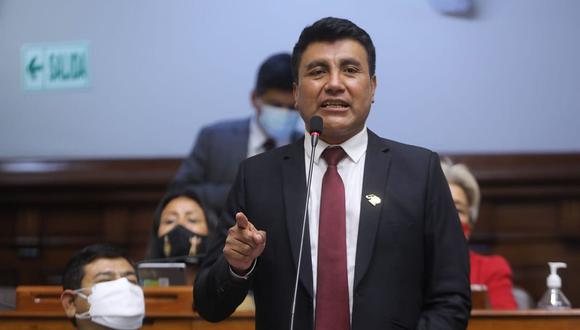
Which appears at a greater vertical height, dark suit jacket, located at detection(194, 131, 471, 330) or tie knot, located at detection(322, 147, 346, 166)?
tie knot, located at detection(322, 147, 346, 166)

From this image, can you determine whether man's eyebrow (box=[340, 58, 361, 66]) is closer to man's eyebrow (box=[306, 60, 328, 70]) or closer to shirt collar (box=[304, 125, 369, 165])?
man's eyebrow (box=[306, 60, 328, 70])

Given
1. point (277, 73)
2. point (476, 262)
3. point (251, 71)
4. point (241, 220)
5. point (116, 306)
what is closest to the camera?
point (241, 220)

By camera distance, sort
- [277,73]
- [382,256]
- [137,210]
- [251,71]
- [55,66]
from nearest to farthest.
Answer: [382,256]
[277,73]
[251,71]
[55,66]
[137,210]

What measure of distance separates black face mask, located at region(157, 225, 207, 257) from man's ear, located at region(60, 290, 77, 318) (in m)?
0.83

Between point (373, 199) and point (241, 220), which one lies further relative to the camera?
point (373, 199)

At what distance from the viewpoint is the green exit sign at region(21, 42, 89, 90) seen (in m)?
5.04

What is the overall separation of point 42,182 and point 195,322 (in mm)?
2263

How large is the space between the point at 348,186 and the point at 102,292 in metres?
1.07

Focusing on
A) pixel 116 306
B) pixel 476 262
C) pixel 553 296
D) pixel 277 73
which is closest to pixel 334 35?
pixel 116 306

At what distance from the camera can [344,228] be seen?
2.14m

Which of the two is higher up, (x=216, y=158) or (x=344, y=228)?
(x=216, y=158)

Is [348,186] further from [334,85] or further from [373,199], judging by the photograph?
[334,85]

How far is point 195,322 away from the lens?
10.2 ft

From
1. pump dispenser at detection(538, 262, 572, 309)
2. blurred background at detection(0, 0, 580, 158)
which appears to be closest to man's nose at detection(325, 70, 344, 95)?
pump dispenser at detection(538, 262, 572, 309)
